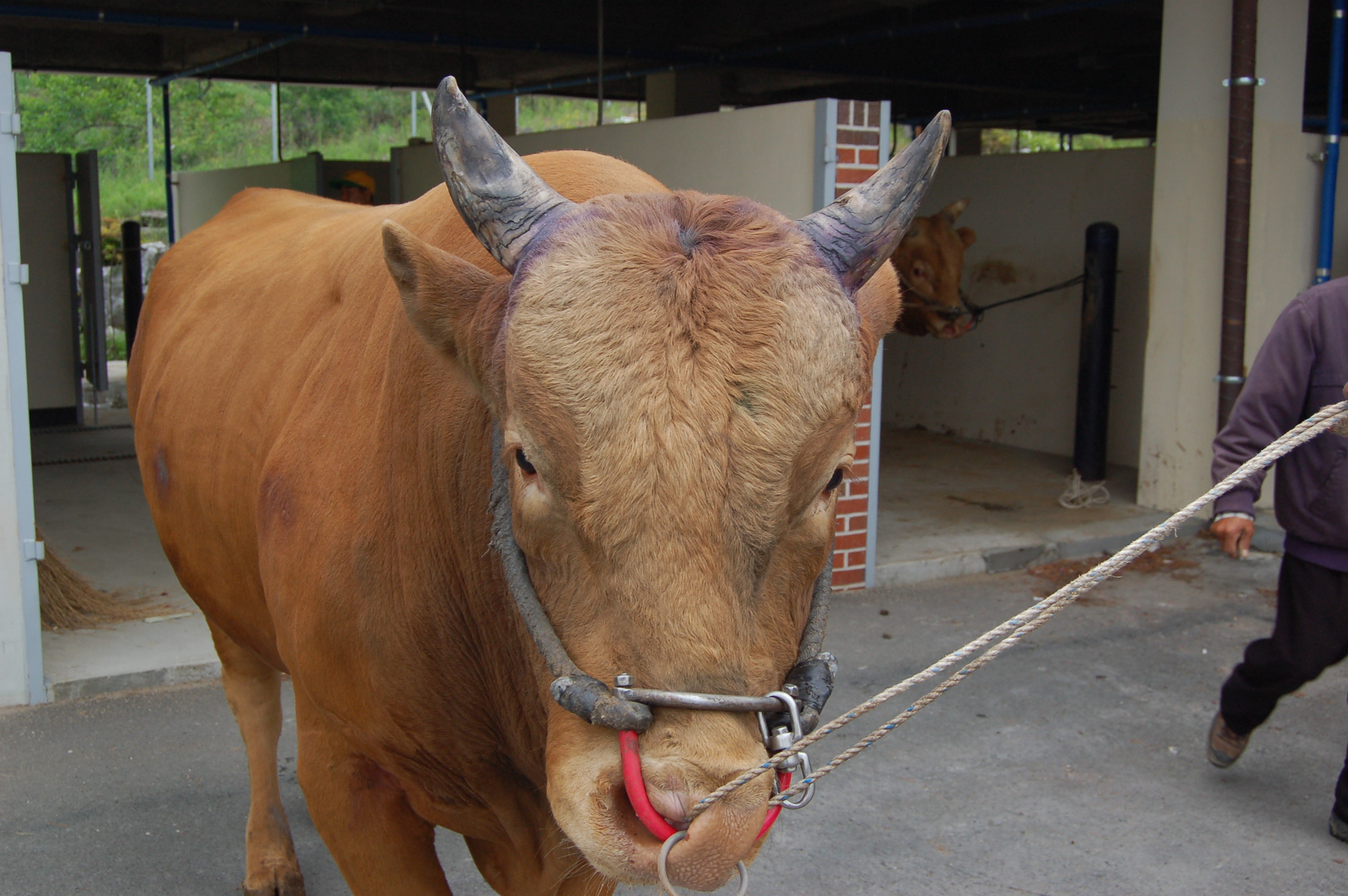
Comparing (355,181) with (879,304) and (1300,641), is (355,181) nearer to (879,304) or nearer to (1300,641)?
(1300,641)

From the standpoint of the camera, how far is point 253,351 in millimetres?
3363

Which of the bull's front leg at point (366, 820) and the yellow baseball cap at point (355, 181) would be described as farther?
the yellow baseball cap at point (355, 181)

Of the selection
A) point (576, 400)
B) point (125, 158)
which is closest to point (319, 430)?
point (576, 400)

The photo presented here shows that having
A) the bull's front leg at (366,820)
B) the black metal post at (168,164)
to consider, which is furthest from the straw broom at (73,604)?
the black metal post at (168,164)

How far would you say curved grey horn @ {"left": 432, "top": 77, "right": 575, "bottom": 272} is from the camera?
1.87 m

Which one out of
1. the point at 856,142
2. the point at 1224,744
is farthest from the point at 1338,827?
the point at 856,142

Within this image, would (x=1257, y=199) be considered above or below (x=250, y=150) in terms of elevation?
below

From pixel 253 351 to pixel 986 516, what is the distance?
5942mm

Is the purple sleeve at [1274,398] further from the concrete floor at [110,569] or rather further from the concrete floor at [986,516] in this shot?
the concrete floor at [110,569]

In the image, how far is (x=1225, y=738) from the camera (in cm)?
430

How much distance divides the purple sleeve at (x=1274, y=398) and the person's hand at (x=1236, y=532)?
0.52 feet

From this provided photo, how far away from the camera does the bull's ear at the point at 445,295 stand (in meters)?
1.95

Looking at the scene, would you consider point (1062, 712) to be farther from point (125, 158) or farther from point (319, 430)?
point (125, 158)

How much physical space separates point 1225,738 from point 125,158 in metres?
30.4
